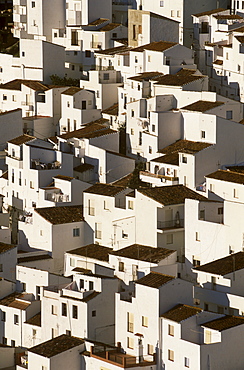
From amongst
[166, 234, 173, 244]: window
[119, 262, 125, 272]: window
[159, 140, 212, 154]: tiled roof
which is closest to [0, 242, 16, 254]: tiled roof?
[119, 262, 125, 272]: window

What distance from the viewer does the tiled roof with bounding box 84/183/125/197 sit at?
59344 millimetres

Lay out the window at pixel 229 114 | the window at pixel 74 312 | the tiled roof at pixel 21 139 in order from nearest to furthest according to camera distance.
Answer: the window at pixel 74 312 < the window at pixel 229 114 < the tiled roof at pixel 21 139

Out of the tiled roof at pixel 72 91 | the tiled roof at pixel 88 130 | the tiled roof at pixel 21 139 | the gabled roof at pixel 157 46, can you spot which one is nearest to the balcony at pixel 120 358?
the tiled roof at pixel 88 130

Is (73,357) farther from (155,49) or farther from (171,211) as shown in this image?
(155,49)

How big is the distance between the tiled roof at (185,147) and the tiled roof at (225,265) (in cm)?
748

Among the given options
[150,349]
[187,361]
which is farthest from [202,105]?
[187,361]

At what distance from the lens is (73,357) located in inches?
2029

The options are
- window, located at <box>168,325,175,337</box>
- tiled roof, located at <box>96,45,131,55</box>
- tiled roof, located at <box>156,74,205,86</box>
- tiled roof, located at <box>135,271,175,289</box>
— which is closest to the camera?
window, located at <box>168,325,175,337</box>

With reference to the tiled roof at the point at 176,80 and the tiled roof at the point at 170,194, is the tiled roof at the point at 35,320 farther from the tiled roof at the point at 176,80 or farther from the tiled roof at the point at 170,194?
the tiled roof at the point at 176,80

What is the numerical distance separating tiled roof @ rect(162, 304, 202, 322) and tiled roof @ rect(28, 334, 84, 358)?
3.70 meters

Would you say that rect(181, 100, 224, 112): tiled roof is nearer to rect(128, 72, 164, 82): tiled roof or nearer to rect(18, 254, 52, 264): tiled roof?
rect(128, 72, 164, 82): tiled roof

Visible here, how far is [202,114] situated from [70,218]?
7366mm

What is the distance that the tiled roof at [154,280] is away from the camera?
167 ft

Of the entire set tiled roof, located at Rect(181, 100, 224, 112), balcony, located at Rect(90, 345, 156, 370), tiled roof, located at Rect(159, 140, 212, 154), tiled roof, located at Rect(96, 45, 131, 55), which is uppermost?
tiled roof, located at Rect(96, 45, 131, 55)
